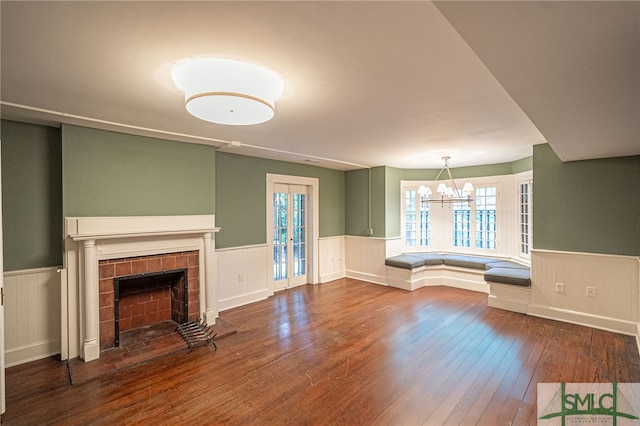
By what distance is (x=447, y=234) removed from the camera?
636 centimetres

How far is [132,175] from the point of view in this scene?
3.41 meters

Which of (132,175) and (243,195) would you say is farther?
(243,195)

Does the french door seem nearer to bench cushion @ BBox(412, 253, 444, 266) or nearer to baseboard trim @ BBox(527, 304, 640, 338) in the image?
bench cushion @ BBox(412, 253, 444, 266)

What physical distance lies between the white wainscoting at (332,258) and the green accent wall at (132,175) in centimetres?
280

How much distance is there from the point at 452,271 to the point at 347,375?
3.82 meters

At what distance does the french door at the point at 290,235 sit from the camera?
5.51m

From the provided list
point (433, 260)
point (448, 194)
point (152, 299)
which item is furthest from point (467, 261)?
point (152, 299)

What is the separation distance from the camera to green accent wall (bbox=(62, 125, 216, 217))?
304 centimetres

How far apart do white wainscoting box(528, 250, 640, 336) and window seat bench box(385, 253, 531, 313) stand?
412 millimetres

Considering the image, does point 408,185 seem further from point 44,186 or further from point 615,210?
point 44,186

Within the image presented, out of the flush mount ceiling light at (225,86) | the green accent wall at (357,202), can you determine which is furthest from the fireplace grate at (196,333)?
the green accent wall at (357,202)

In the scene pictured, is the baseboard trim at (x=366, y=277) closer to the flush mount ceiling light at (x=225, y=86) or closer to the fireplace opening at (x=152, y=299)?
the fireplace opening at (x=152, y=299)

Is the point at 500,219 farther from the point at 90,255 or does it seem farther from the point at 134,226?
the point at 90,255

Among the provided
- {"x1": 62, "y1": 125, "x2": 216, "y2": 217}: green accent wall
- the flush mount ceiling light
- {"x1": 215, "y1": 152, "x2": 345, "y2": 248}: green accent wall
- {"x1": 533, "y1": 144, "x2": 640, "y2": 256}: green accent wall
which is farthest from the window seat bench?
the flush mount ceiling light
